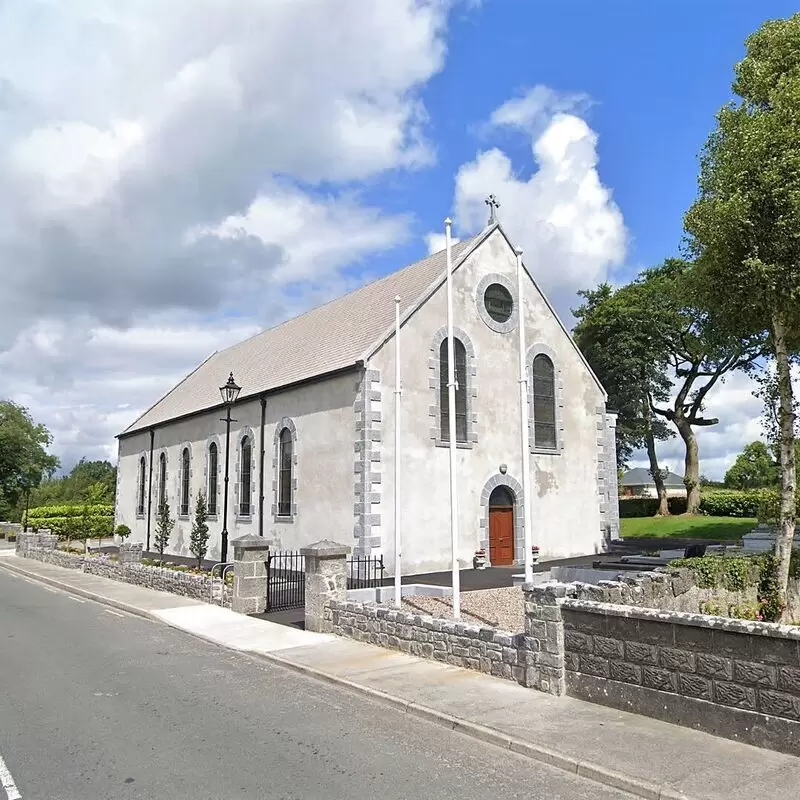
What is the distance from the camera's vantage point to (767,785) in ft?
19.1

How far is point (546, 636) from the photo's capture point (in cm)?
875

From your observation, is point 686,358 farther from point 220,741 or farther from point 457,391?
point 220,741

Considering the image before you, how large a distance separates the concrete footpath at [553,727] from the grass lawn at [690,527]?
101 feet

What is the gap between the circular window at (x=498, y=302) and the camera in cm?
2544

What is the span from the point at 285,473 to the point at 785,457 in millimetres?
16719

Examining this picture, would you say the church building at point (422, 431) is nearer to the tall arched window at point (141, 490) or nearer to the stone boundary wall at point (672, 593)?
the tall arched window at point (141, 490)

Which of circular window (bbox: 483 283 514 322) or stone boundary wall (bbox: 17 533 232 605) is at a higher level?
circular window (bbox: 483 283 514 322)

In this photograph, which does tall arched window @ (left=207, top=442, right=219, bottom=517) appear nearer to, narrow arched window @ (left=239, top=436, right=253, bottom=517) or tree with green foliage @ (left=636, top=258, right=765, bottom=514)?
narrow arched window @ (left=239, top=436, right=253, bottom=517)

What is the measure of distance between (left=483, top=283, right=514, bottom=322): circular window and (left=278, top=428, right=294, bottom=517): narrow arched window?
8650 mm

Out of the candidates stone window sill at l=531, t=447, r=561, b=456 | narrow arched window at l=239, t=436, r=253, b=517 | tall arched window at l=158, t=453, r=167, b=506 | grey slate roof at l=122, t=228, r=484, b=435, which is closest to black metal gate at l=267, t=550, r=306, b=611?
narrow arched window at l=239, t=436, r=253, b=517

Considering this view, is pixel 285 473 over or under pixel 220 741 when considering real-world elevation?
over

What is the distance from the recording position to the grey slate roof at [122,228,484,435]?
24344mm

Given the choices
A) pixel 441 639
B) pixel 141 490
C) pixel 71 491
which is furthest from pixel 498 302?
pixel 71 491

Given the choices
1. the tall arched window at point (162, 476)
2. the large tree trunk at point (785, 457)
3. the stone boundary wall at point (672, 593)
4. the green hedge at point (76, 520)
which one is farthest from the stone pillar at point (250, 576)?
the green hedge at point (76, 520)
